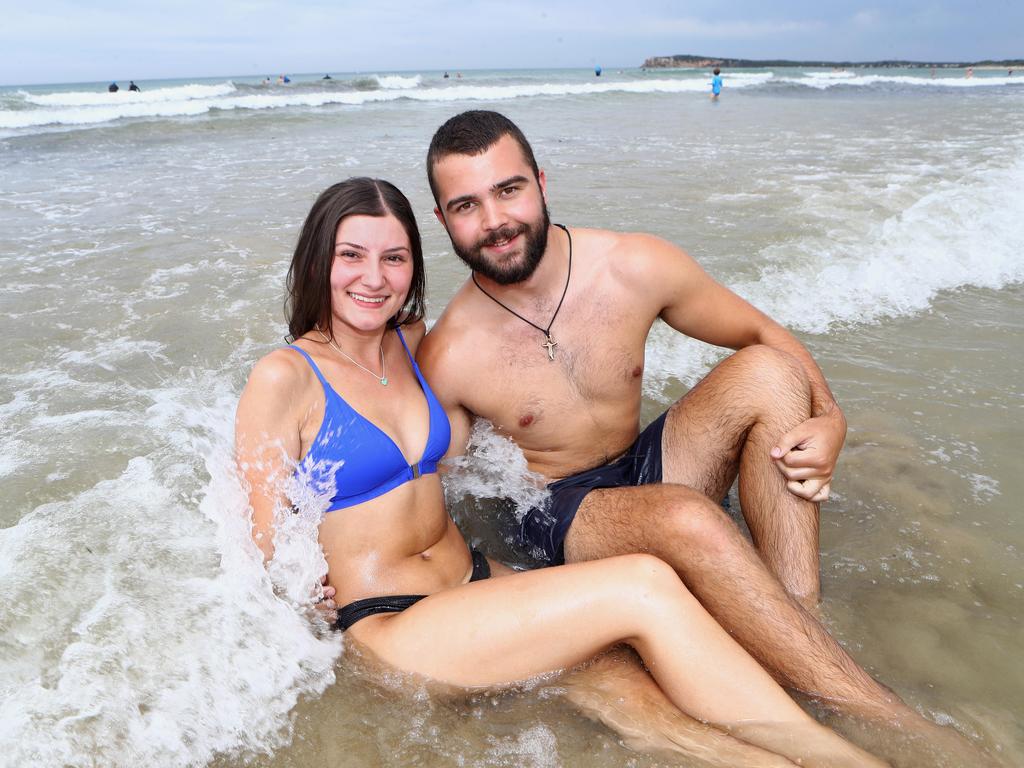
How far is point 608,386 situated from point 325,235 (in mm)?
1279

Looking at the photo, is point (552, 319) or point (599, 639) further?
point (552, 319)

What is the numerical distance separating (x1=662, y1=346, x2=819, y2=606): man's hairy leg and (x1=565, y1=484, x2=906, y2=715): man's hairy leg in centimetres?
32

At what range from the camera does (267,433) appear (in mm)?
2293

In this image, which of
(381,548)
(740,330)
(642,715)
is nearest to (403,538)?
(381,548)

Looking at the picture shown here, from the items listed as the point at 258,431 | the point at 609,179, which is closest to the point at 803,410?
the point at 258,431

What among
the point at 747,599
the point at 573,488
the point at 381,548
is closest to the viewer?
the point at 747,599

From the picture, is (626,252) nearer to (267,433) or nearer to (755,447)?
(755,447)

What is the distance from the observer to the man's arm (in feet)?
8.45

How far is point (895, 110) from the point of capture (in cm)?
2183

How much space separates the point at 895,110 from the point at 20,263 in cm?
2302

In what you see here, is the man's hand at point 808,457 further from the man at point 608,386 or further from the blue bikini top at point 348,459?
the blue bikini top at point 348,459

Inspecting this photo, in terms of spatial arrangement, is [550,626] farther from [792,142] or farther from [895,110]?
[895,110]

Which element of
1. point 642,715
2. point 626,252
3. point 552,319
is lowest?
point 642,715

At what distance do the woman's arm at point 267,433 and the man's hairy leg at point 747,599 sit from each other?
117 centimetres
